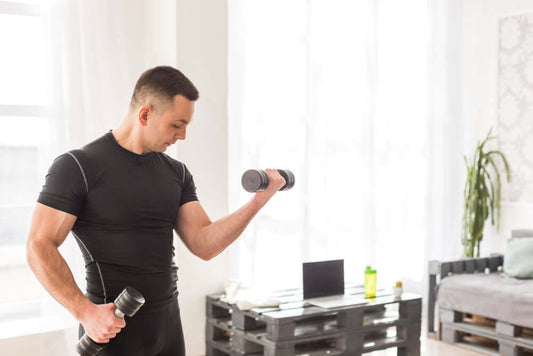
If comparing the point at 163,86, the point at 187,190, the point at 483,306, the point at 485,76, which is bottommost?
the point at 483,306

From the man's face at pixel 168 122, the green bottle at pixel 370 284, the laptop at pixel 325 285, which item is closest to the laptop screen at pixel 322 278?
the laptop at pixel 325 285

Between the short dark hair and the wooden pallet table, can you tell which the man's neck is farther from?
the wooden pallet table

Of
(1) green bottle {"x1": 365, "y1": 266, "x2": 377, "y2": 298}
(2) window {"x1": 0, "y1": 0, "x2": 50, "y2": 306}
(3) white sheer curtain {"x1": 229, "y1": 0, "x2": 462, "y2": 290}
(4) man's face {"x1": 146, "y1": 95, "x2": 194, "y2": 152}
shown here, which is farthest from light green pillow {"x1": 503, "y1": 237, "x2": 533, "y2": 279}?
(4) man's face {"x1": 146, "y1": 95, "x2": 194, "y2": 152}

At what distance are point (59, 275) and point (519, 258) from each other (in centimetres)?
331

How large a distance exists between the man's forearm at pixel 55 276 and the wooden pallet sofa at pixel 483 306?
2.83m

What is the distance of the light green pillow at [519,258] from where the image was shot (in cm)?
412

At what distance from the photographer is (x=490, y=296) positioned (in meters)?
3.88

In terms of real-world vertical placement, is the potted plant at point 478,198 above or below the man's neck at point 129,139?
below

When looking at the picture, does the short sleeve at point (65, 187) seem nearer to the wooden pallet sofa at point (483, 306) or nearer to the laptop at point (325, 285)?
the laptop at point (325, 285)

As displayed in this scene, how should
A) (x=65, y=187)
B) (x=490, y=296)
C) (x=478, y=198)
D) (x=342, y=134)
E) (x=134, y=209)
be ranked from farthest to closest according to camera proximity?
(x=478, y=198)
(x=342, y=134)
(x=490, y=296)
(x=134, y=209)
(x=65, y=187)

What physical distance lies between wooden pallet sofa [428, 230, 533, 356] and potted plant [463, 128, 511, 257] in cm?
33

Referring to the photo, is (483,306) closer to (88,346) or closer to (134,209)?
(134,209)

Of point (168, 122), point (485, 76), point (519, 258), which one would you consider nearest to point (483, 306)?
point (519, 258)

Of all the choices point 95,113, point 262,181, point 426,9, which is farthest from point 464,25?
point 262,181
